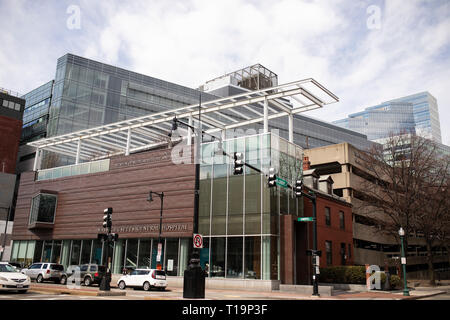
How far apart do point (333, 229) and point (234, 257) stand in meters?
11.8

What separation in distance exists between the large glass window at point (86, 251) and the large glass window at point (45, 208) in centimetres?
651

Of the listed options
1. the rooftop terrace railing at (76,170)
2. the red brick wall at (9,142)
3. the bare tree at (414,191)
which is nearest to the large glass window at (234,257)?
the bare tree at (414,191)

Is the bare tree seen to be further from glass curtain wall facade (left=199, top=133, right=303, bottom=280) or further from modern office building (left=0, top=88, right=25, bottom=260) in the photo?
modern office building (left=0, top=88, right=25, bottom=260)

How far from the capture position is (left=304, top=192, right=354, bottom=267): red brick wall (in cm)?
3572

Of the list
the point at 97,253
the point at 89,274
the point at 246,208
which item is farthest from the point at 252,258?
the point at 97,253

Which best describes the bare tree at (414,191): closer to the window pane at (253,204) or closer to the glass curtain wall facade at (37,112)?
the window pane at (253,204)

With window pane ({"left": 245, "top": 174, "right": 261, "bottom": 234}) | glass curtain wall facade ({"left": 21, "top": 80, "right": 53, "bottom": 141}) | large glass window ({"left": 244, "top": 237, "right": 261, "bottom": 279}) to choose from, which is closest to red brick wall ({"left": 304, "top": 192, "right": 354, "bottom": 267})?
window pane ({"left": 245, "top": 174, "right": 261, "bottom": 234})

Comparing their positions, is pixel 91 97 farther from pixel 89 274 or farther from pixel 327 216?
pixel 327 216

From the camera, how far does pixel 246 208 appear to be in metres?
32.1

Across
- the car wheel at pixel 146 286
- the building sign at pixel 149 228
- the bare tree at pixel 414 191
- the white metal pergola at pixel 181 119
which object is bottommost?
the car wheel at pixel 146 286

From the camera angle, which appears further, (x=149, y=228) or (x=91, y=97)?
(x=91, y=97)

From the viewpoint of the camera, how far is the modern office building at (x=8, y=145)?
72750 millimetres

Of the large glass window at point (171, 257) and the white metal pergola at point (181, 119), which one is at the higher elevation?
the white metal pergola at point (181, 119)
